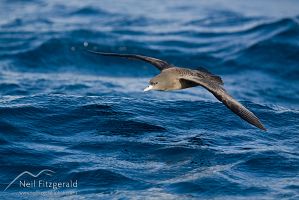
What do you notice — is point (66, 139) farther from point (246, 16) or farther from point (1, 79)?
point (246, 16)

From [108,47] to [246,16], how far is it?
6.02 m

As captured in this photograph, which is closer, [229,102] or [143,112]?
[229,102]

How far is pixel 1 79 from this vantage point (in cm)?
1602

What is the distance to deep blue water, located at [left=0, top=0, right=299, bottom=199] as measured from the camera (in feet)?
28.9

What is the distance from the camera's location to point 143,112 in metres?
11.6

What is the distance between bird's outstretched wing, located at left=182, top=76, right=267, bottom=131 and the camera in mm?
8750

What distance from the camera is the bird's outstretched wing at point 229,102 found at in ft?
28.7

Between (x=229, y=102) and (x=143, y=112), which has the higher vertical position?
(x=143, y=112)

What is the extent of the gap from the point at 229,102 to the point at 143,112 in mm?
2789

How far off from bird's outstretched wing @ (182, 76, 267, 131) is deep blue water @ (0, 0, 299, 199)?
0.77m

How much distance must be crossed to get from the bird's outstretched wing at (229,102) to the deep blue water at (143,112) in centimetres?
77

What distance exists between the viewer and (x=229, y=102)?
9070 mm

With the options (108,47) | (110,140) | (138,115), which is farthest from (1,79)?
(110,140)

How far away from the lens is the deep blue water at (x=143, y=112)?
28.9 feet
